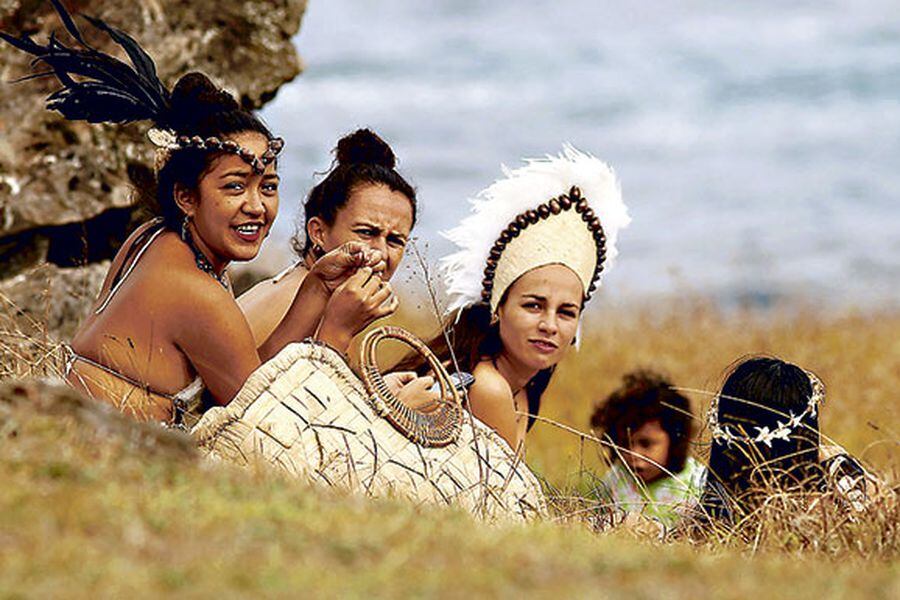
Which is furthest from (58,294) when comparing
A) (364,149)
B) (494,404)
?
(494,404)

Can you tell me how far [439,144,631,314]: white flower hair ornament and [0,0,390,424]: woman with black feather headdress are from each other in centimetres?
84

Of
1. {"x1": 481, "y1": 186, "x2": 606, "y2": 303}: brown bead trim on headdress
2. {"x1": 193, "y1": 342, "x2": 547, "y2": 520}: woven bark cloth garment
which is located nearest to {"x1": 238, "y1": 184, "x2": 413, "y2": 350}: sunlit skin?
{"x1": 481, "y1": 186, "x2": 606, "y2": 303}: brown bead trim on headdress

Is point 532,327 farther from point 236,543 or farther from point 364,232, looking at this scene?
point 236,543

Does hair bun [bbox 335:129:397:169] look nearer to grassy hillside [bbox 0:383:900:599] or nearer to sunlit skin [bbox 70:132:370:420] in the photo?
sunlit skin [bbox 70:132:370:420]

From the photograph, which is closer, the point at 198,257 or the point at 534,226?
the point at 198,257

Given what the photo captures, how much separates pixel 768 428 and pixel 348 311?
1.66 meters

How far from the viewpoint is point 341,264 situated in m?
5.04

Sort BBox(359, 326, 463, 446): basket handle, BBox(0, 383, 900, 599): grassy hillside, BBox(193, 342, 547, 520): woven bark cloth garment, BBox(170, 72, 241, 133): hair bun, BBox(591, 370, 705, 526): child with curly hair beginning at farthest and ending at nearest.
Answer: BBox(591, 370, 705, 526): child with curly hair, BBox(170, 72, 241, 133): hair bun, BBox(359, 326, 463, 446): basket handle, BBox(193, 342, 547, 520): woven bark cloth garment, BBox(0, 383, 900, 599): grassy hillside

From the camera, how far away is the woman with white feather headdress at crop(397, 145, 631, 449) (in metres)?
5.82

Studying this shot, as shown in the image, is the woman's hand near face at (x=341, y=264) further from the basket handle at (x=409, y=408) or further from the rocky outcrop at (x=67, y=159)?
the rocky outcrop at (x=67, y=159)

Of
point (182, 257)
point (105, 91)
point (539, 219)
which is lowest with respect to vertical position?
point (182, 257)

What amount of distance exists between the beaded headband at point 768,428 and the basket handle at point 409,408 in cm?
107

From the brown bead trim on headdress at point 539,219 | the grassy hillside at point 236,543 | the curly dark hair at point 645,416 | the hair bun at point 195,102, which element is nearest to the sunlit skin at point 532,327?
the brown bead trim on headdress at point 539,219

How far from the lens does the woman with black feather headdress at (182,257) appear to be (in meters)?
4.83
